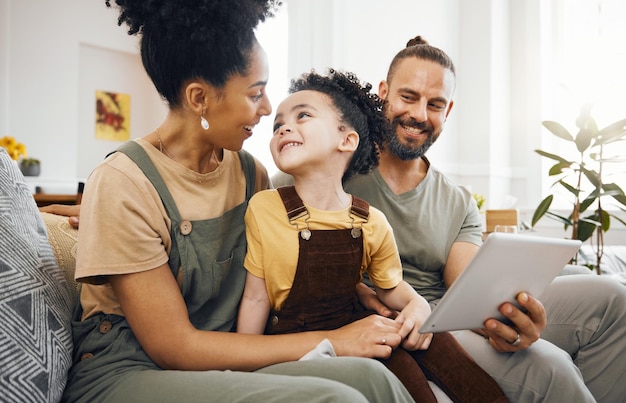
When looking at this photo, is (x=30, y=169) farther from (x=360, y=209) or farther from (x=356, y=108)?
(x=360, y=209)

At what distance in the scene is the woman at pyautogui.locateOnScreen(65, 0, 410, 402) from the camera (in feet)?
3.46

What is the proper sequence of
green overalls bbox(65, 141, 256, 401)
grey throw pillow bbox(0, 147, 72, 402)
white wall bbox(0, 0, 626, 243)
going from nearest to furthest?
grey throw pillow bbox(0, 147, 72, 402) < green overalls bbox(65, 141, 256, 401) < white wall bbox(0, 0, 626, 243)

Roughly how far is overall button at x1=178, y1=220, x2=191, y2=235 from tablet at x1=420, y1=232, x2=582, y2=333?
541mm

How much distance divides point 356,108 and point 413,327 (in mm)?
603

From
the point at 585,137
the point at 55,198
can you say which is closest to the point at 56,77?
the point at 55,198

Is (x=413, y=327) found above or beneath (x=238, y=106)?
beneath

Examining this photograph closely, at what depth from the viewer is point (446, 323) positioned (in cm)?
122

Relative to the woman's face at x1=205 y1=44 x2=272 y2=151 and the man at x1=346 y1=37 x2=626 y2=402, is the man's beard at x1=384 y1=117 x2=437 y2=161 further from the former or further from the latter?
the woman's face at x1=205 y1=44 x2=272 y2=151

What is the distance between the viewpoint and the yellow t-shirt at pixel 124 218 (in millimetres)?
1123

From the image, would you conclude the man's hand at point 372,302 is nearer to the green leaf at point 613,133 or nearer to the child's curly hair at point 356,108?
the child's curly hair at point 356,108

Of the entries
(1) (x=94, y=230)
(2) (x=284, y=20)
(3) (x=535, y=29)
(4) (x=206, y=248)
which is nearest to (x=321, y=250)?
(4) (x=206, y=248)

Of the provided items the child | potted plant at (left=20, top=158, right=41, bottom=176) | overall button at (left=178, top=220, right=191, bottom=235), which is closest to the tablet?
the child

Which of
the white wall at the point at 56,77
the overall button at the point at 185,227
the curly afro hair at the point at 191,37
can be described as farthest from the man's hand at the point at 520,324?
the white wall at the point at 56,77

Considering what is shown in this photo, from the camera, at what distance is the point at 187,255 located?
1265mm
